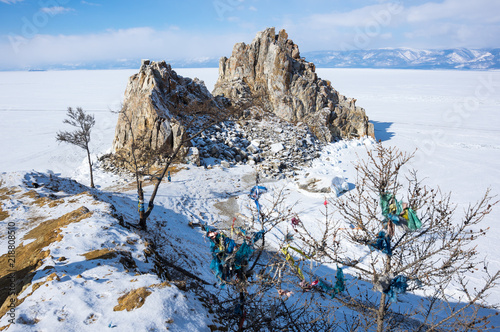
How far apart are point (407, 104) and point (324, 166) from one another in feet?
168

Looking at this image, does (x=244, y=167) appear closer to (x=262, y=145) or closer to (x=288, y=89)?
(x=262, y=145)

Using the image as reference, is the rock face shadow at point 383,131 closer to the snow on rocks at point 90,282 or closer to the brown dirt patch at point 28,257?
the snow on rocks at point 90,282

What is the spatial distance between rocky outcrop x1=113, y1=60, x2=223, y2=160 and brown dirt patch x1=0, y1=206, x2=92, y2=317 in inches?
476

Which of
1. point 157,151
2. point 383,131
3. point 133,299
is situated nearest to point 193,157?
point 157,151

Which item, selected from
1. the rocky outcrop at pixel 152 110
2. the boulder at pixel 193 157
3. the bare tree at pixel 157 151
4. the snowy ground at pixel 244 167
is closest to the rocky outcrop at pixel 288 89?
the snowy ground at pixel 244 167

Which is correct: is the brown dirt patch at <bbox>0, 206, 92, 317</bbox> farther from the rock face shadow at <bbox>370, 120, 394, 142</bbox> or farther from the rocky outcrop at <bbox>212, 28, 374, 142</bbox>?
the rock face shadow at <bbox>370, 120, 394, 142</bbox>

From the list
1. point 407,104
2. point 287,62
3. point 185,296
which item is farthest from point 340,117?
point 407,104

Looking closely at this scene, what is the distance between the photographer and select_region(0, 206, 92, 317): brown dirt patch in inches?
209

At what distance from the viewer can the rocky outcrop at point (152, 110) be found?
73.0 feet

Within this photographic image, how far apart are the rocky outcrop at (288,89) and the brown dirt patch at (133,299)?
29.2m

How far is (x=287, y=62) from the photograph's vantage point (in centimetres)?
3397

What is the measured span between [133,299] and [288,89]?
32868 millimetres

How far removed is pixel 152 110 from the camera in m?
22.7

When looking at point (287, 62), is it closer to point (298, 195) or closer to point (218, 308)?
point (298, 195)
